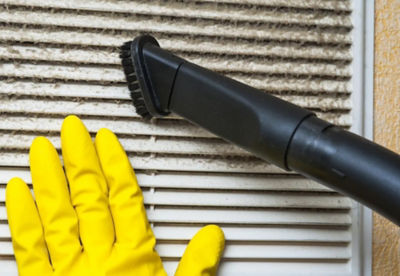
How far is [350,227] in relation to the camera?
676 millimetres

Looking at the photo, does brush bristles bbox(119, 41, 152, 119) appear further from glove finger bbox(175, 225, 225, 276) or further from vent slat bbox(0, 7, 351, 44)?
glove finger bbox(175, 225, 225, 276)

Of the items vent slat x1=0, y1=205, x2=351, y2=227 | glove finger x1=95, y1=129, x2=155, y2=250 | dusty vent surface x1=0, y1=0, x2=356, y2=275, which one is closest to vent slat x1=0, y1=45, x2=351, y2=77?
dusty vent surface x1=0, y1=0, x2=356, y2=275

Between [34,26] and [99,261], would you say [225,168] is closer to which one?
[99,261]

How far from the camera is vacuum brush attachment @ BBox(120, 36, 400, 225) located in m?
0.48

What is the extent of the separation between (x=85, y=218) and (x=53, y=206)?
0.05 metres

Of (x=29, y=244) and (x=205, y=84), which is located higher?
(x=205, y=84)

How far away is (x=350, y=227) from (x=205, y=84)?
0.32m

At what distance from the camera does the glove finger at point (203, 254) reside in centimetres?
61

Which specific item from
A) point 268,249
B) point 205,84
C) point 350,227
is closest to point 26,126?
point 205,84

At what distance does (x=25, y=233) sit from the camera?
593 mm

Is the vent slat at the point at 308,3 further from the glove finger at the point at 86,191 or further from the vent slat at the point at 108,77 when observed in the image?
the glove finger at the point at 86,191

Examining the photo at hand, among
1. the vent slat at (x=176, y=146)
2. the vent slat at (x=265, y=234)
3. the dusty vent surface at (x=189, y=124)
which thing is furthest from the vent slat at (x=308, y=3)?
the vent slat at (x=265, y=234)

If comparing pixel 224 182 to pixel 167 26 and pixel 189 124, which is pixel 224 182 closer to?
pixel 189 124

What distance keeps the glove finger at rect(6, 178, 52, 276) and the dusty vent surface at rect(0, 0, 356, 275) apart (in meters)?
0.03
